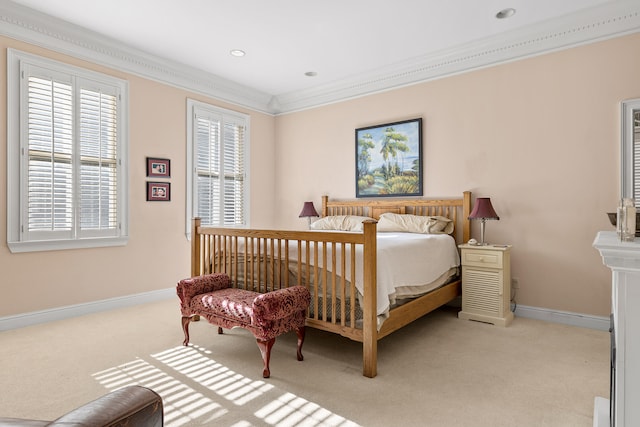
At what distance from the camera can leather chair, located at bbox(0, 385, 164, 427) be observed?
2.77ft

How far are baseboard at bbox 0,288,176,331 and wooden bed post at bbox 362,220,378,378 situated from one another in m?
3.04

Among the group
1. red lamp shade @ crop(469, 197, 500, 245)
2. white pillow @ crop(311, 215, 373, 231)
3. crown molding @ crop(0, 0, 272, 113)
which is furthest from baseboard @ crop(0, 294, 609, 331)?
crown molding @ crop(0, 0, 272, 113)

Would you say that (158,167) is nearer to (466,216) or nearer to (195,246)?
(195,246)

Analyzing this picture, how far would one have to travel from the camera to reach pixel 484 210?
12.0 ft

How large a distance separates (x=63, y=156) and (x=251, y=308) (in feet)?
8.84

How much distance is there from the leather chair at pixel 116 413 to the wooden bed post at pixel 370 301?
1.59 metres

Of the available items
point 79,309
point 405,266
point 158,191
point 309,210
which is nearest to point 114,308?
point 79,309

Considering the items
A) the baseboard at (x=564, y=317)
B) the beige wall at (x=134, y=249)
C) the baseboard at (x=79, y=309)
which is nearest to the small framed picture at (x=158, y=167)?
the beige wall at (x=134, y=249)

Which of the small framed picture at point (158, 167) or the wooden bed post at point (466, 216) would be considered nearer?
the wooden bed post at point (466, 216)

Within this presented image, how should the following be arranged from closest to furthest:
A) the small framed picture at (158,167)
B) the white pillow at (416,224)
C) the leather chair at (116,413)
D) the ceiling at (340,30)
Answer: the leather chair at (116,413), the ceiling at (340,30), the white pillow at (416,224), the small framed picture at (158,167)

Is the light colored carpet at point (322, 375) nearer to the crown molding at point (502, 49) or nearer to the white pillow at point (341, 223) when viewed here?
the white pillow at point (341, 223)

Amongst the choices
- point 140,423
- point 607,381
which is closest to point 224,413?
point 140,423

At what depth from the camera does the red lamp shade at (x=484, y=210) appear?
3.64 metres

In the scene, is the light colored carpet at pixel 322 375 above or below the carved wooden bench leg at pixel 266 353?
below
